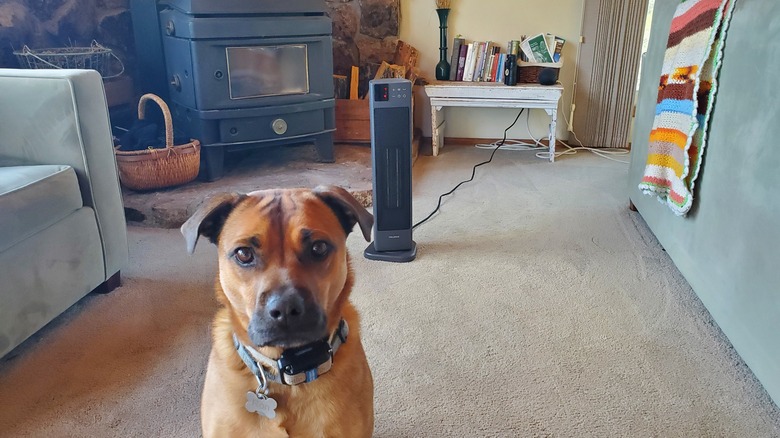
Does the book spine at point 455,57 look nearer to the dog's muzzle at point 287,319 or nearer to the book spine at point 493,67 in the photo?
the book spine at point 493,67

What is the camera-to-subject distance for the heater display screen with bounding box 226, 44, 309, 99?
2832 millimetres

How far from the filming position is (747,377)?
4.99 feet

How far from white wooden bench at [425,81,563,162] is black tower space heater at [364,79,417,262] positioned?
5.03 feet

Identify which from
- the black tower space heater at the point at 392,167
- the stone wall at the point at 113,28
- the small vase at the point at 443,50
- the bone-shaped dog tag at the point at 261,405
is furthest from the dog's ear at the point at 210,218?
the small vase at the point at 443,50

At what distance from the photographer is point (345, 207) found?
1.08 metres

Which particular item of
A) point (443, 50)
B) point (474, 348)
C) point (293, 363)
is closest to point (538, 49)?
point (443, 50)

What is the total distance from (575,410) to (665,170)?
1039 millimetres

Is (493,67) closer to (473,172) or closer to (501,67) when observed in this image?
(501,67)

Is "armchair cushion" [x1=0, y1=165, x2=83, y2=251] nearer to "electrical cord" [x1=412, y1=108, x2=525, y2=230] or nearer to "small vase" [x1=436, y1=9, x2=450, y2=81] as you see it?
Answer: "electrical cord" [x1=412, y1=108, x2=525, y2=230]

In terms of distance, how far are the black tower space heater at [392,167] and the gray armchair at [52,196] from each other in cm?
89

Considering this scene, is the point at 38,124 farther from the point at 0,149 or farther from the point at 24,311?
the point at 24,311

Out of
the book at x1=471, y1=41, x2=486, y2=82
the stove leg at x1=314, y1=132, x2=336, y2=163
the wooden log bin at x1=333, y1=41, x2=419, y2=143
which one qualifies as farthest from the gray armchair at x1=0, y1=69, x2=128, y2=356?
the book at x1=471, y1=41, x2=486, y2=82

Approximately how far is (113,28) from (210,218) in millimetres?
2499

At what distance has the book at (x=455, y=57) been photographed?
378 centimetres
